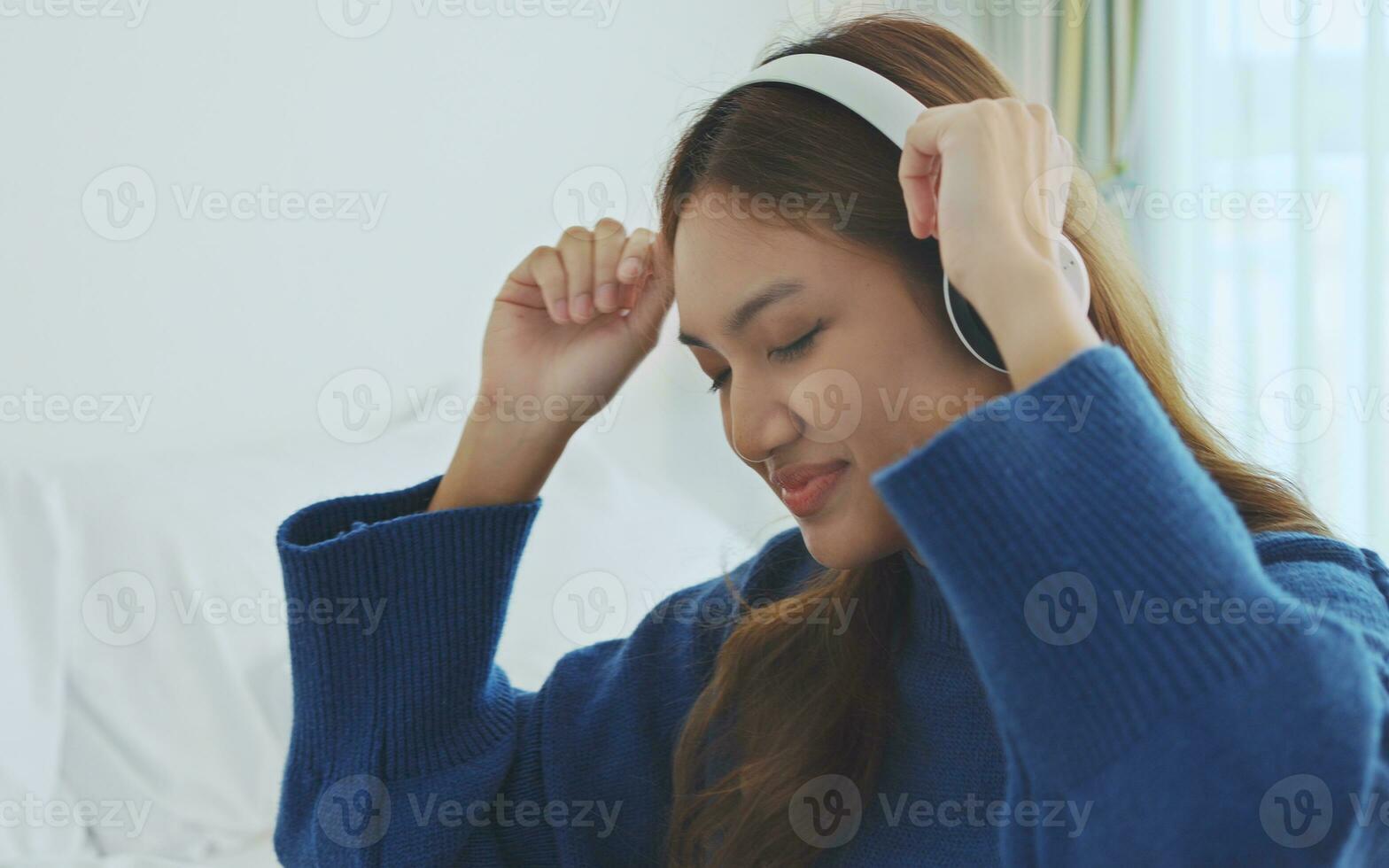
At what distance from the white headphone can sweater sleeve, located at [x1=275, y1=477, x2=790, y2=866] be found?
38 cm

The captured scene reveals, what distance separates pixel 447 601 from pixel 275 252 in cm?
A: 88

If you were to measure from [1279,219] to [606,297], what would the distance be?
60.6 inches

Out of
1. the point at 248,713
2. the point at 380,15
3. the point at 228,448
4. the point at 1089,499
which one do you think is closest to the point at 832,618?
the point at 1089,499

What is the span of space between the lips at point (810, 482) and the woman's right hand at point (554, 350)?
0.81ft

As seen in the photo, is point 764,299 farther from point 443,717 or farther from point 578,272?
point 443,717

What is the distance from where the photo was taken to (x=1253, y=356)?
82.4 inches

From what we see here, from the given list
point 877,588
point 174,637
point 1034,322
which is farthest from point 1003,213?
point 174,637

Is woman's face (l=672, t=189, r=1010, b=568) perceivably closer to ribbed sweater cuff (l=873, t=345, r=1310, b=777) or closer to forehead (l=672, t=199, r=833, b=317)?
forehead (l=672, t=199, r=833, b=317)

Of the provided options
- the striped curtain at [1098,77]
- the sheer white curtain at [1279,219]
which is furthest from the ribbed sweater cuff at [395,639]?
the striped curtain at [1098,77]

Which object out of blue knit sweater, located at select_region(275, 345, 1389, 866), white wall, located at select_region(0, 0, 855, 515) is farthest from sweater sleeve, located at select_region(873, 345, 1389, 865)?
white wall, located at select_region(0, 0, 855, 515)

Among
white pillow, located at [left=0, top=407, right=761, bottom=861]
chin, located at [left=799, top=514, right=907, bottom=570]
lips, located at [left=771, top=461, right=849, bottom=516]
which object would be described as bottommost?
white pillow, located at [left=0, top=407, right=761, bottom=861]

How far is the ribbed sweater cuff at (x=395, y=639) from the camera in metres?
0.88

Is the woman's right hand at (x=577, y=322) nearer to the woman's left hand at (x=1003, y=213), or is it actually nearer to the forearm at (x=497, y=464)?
the forearm at (x=497, y=464)

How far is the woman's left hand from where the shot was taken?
561 millimetres
